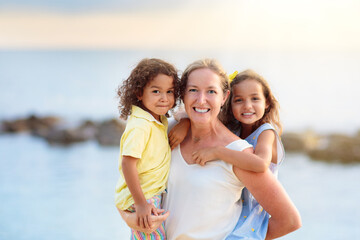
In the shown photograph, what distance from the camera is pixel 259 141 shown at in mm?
2293

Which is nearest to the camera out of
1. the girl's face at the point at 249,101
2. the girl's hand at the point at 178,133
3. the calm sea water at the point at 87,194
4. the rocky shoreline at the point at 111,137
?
the girl's hand at the point at 178,133

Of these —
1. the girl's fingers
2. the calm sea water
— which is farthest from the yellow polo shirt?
the calm sea water

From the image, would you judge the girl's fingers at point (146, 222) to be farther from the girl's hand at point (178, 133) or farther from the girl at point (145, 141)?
the girl's hand at point (178, 133)

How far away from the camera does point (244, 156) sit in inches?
82.4

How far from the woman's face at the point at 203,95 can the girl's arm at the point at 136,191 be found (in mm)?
394

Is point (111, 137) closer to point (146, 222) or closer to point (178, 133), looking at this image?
point (178, 133)

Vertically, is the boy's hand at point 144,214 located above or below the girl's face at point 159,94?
below

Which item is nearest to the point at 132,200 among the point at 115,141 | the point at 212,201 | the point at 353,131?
the point at 212,201

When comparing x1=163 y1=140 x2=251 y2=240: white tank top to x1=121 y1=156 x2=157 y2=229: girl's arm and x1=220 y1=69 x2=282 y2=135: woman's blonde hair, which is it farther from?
x1=220 y1=69 x2=282 y2=135: woman's blonde hair

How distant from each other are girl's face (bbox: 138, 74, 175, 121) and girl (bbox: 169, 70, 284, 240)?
0.17m

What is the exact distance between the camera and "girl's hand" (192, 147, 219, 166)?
7.05 feet

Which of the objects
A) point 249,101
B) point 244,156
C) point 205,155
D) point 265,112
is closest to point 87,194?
point 265,112

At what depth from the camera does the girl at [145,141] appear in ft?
6.93

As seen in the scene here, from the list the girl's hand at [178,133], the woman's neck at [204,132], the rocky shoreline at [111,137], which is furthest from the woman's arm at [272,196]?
the rocky shoreline at [111,137]
